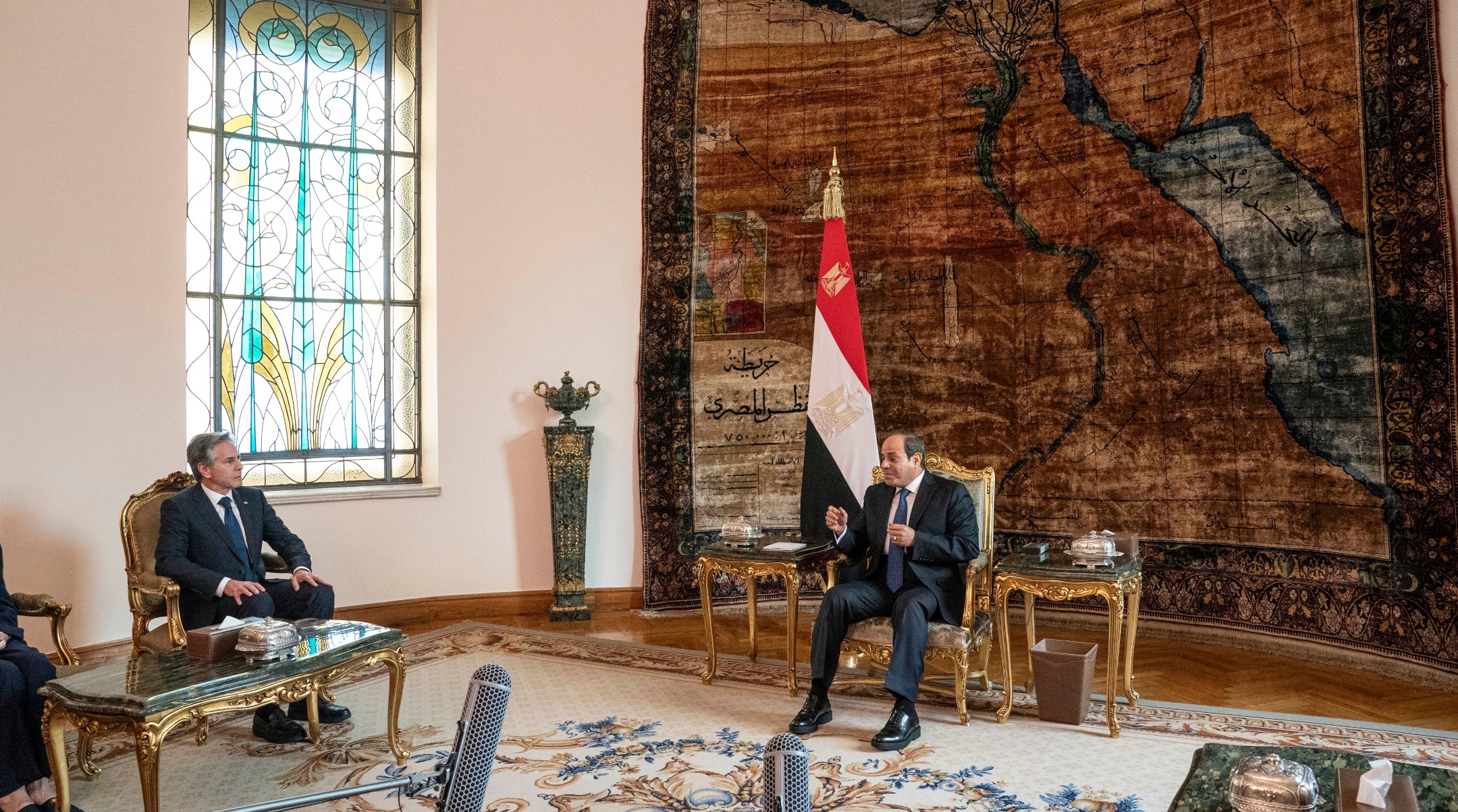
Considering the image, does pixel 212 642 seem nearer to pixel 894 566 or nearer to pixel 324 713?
pixel 324 713

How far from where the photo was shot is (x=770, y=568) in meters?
4.84

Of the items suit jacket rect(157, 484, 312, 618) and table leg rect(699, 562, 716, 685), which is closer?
suit jacket rect(157, 484, 312, 618)

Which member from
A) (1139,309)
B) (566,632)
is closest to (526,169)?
(566,632)

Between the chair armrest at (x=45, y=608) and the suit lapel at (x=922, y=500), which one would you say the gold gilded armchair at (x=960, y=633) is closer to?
the suit lapel at (x=922, y=500)

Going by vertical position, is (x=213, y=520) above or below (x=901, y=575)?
above

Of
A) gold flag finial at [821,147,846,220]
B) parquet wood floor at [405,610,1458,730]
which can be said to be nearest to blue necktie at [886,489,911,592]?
parquet wood floor at [405,610,1458,730]

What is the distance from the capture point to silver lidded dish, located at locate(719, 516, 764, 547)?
5121 millimetres

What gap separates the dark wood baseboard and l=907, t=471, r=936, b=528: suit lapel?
3.06 meters

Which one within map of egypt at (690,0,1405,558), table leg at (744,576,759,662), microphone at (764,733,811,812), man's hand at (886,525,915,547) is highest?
map of egypt at (690,0,1405,558)

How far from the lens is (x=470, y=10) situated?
7066mm

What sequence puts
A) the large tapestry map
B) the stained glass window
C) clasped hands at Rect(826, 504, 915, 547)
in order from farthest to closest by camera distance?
the stained glass window → the large tapestry map → clasped hands at Rect(826, 504, 915, 547)

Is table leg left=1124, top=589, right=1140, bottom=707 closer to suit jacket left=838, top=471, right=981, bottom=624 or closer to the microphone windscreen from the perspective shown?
suit jacket left=838, top=471, right=981, bottom=624

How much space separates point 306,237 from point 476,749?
6.16 metres

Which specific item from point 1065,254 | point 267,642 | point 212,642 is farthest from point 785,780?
point 1065,254
